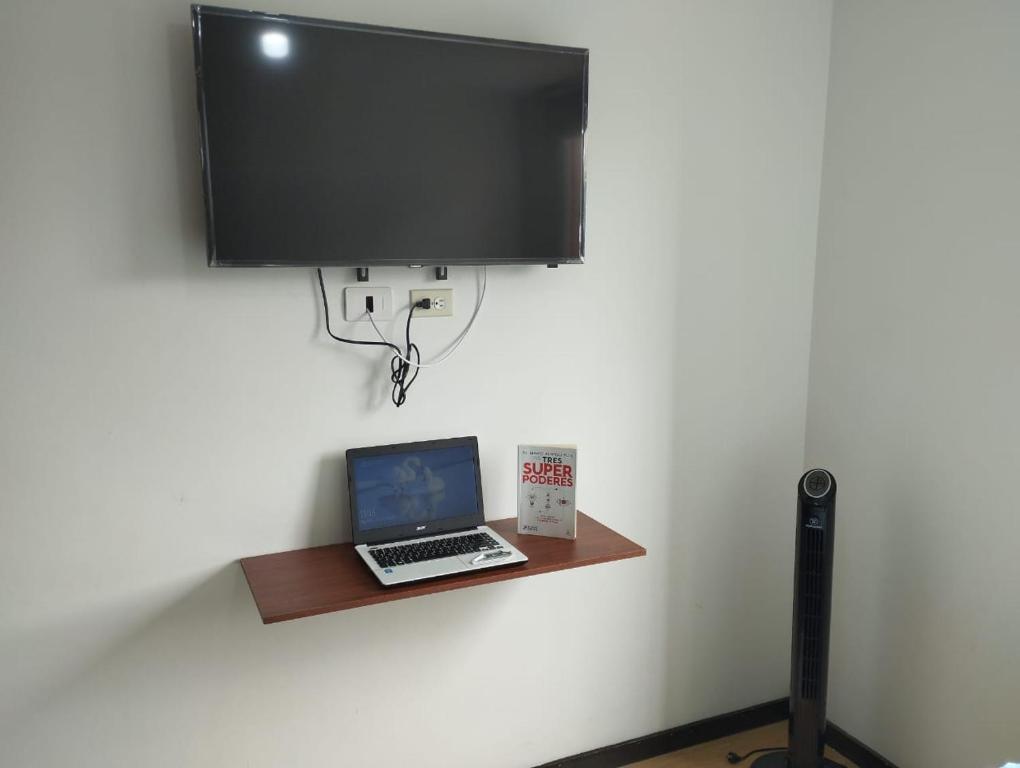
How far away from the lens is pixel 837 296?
2615 mm

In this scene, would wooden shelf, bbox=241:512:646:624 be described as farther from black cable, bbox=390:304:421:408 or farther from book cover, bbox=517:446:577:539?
black cable, bbox=390:304:421:408

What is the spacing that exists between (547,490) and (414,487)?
1.15 ft

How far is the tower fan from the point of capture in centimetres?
230

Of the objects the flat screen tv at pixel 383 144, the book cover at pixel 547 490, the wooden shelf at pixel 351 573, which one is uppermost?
the flat screen tv at pixel 383 144

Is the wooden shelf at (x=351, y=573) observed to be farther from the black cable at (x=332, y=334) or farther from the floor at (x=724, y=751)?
the floor at (x=724, y=751)

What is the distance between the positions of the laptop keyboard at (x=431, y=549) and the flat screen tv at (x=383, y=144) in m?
0.70

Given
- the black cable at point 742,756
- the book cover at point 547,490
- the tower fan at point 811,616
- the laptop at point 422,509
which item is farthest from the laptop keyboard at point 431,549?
the black cable at point 742,756

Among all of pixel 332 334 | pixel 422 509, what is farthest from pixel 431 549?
pixel 332 334

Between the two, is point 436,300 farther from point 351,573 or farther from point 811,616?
point 811,616

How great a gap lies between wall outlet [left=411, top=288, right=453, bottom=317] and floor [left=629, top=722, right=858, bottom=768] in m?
1.61

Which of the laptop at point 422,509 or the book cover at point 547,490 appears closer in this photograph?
the laptop at point 422,509

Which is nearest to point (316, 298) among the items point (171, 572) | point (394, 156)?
point (394, 156)

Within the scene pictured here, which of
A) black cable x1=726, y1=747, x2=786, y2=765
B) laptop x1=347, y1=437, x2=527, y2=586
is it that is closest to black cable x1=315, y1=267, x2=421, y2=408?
laptop x1=347, y1=437, x2=527, y2=586

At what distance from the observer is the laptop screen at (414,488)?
2051 millimetres
